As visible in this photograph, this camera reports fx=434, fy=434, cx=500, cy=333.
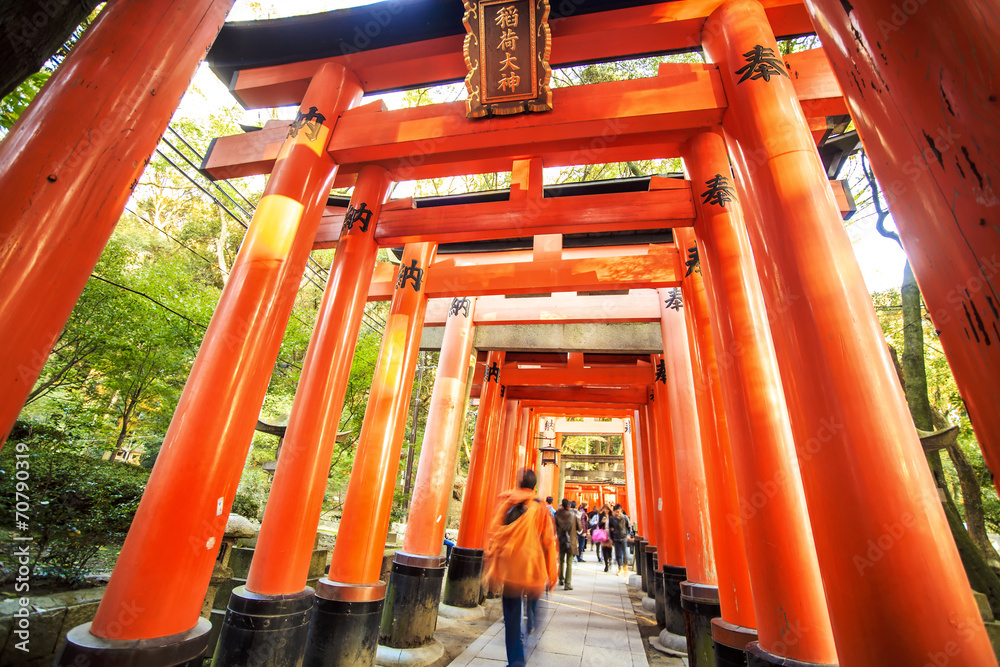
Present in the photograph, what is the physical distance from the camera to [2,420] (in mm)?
1457

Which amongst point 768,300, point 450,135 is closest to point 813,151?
point 768,300

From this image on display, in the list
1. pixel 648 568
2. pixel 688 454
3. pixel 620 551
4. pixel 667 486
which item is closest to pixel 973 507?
pixel 667 486

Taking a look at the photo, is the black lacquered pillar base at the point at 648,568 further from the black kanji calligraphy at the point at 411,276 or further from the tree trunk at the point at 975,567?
the black kanji calligraphy at the point at 411,276

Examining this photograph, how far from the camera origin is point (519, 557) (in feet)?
13.2

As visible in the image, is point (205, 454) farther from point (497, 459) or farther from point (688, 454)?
point (497, 459)

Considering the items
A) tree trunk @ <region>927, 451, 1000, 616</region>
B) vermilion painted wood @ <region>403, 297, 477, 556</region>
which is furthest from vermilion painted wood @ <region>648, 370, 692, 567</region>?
vermilion painted wood @ <region>403, 297, 477, 556</region>

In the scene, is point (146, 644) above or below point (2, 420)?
below

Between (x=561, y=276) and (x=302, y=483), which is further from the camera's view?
(x=561, y=276)

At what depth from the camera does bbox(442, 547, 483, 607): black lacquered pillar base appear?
24.0 feet

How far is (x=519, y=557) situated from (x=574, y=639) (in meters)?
2.68

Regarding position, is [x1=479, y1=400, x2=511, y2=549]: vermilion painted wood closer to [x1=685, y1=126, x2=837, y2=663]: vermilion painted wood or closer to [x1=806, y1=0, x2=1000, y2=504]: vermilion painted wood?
[x1=685, y1=126, x2=837, y2=663]: vermilion painted wood

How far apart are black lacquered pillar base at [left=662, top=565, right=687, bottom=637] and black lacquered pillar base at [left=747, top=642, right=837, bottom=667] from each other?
3677 mm

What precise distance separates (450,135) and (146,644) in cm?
413

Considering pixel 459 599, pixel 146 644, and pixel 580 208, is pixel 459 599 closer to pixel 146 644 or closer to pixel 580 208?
pixel 146 644
